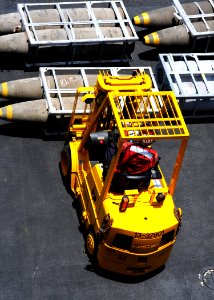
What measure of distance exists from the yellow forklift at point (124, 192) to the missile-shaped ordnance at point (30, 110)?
78.0 inches

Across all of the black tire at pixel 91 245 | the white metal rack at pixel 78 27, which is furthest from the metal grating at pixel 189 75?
the black tire at pixel 91 245

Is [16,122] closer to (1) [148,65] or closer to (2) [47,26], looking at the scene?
(2) [47,26]

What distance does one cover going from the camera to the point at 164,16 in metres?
21.2

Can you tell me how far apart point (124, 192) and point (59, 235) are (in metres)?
2.58

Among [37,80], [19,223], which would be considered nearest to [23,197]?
[19,223]

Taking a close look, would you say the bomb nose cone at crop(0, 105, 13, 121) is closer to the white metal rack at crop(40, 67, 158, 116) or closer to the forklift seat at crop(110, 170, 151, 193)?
the white metal rack at crop(40, 67, 158, 116)

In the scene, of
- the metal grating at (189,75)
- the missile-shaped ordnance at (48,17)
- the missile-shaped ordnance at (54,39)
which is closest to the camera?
the metal grating at (189,75)

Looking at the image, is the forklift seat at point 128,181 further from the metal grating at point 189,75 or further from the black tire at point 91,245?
the metal grating at point 189,75

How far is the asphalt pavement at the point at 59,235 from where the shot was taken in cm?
1404

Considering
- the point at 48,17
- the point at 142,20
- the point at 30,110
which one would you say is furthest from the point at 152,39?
the point at 30,110

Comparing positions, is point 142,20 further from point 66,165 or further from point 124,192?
point 124,192

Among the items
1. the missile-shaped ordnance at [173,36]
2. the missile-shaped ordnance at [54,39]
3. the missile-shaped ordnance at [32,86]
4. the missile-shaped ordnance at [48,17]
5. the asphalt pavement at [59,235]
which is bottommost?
the asphalt pavement at [59,235]

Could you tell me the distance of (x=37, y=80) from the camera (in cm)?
1791

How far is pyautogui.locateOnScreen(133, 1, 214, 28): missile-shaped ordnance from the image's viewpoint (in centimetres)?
2097
